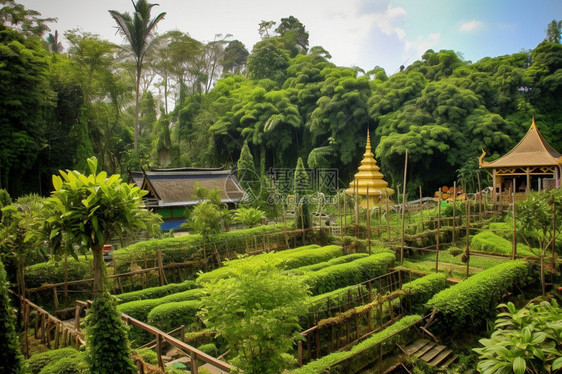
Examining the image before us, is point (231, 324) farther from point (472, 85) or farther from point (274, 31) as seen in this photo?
point (274, 31)

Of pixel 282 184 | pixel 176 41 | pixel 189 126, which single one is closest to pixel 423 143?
pixel 282 184

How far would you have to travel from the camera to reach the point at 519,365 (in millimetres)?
2453

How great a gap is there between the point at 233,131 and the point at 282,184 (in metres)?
10.3

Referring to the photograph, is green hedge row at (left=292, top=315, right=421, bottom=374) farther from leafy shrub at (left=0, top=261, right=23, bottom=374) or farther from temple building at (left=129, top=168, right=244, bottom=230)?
temple building at (left=129, top=168, right=244, bottom=230)

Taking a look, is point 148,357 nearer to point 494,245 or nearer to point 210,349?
point 210,349

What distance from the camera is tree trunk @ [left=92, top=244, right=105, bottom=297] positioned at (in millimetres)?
5109

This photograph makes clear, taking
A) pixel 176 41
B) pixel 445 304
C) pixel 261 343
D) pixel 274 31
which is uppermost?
pixel 274 31

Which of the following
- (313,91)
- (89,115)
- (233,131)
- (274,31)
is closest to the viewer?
(89,115)

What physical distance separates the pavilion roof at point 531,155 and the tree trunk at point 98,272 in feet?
66.6

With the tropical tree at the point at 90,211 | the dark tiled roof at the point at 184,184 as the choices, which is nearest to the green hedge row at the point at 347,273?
the tropical tree at the point at 90,211

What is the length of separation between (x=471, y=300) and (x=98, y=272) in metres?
8.06

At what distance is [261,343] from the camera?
4.51 meters

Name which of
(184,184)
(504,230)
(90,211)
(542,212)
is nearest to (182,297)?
(90,211)

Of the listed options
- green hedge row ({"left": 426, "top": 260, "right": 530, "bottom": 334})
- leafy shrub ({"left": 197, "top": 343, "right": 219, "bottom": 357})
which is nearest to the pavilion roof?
green hedge row ({"left": 426, "top": 260, "right": 530, "bottom": 334})
